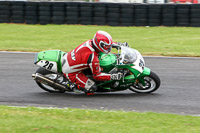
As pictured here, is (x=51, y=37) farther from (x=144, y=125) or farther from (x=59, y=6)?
(x=144, y=125)

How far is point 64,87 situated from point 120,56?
141 centimetres

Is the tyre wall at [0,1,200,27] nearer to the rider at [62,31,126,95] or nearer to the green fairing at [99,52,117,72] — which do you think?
the green fairing at [99,52,117,72]

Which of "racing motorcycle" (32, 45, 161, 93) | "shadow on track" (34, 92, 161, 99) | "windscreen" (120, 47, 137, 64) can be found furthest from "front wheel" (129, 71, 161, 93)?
"windscreen" (120, 47, 137, 64)

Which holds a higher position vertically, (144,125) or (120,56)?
(120,56)

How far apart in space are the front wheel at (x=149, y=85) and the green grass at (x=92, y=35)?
4.69 m

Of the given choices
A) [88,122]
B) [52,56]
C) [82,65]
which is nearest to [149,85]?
[82,65]

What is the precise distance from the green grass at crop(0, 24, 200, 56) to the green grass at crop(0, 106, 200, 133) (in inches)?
269

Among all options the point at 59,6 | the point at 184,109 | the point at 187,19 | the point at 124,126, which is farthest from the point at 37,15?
the point at 124,126

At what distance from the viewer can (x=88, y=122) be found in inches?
226

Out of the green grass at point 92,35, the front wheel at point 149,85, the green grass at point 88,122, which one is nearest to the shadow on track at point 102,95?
the front wheel at point 149,85

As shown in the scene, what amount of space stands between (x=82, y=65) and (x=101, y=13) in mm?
9991

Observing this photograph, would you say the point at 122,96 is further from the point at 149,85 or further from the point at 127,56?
the point at 127,56

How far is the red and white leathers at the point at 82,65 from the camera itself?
759cm

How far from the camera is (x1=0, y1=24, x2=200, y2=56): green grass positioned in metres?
13.7
